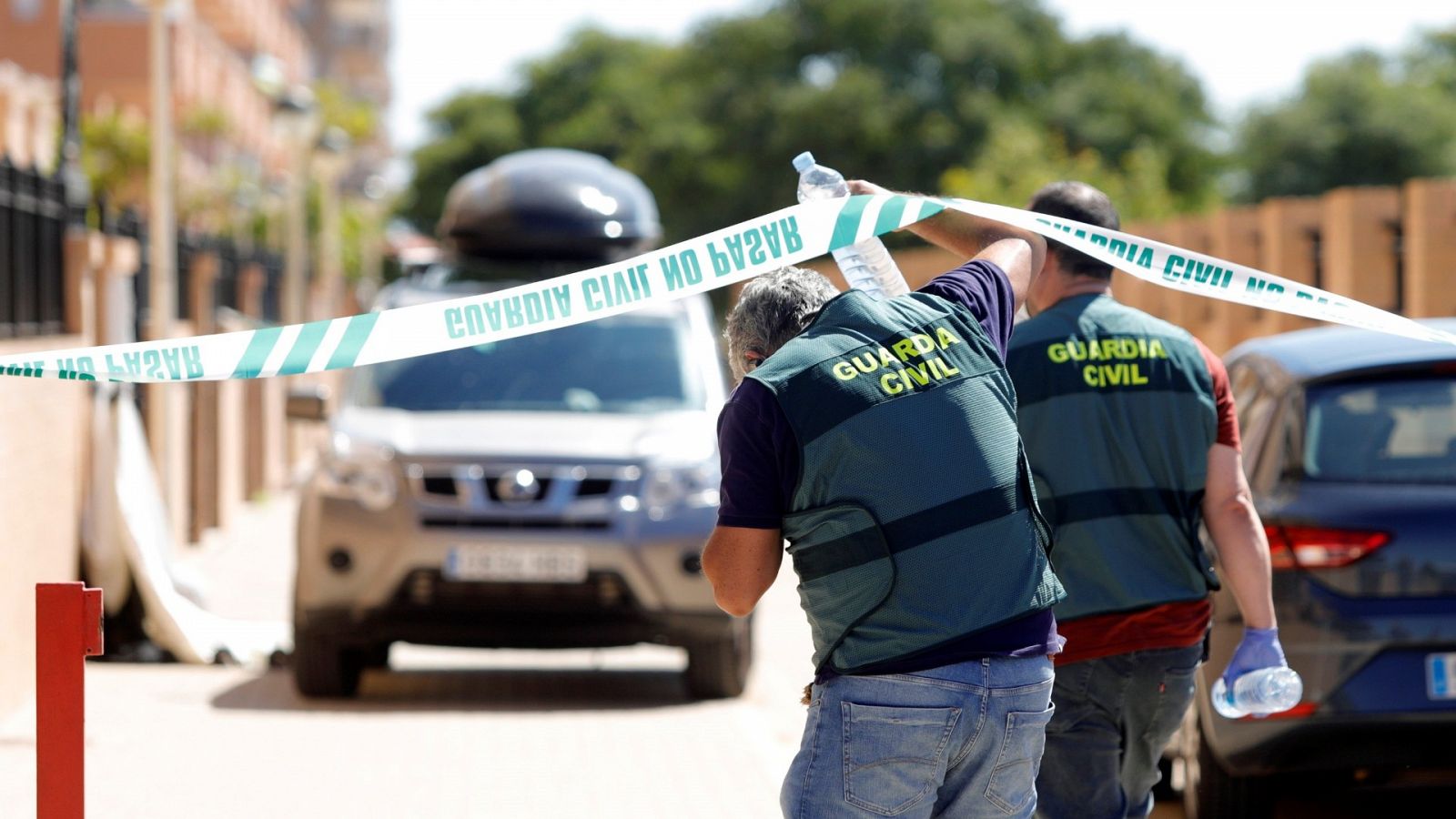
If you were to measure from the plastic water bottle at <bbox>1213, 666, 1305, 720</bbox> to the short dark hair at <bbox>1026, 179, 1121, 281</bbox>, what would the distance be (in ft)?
3.16

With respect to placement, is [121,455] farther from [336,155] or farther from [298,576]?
[336,155]

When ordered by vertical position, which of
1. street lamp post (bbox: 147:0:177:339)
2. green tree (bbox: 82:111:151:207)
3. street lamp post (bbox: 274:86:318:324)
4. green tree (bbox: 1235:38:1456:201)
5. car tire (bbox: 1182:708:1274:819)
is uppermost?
green tree (bbox: 1235:38:1456:201)

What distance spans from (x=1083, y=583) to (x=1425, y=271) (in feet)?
33.2

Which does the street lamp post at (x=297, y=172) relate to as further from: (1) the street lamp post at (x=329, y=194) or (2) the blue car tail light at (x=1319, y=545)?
(2) the blue car tail light at (x=1319, y=545)

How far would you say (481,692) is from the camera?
32.5 feet

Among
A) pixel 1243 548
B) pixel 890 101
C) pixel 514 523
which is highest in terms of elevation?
pixel 890 101

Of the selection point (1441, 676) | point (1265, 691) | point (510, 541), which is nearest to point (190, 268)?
point (510, 541)

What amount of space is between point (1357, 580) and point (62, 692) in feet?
11.2

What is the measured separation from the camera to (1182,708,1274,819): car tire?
620 centimetres

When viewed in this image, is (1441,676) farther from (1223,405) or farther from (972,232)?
(972,232)

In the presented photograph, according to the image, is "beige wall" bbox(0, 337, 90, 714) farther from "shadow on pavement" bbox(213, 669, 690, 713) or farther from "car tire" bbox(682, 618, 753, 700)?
"car tire" bbox(682, 618, 753, 700)

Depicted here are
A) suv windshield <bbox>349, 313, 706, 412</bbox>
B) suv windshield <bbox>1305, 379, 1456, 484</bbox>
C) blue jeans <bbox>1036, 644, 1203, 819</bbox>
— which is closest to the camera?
blue jeans <bbox>1036, 644, 1203, 819</bbox>

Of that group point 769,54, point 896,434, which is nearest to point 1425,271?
point 896,434

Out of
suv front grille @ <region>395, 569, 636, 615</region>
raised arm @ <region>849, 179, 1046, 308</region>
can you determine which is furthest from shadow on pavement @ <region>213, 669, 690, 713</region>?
raised arm @ <region>849, 179, 1046, 308</region>
